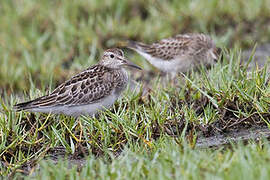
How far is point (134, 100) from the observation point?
664 cm

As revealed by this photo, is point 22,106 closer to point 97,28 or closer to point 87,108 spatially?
point 87,108

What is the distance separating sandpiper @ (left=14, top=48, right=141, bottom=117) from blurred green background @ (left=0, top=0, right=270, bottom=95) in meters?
2.10

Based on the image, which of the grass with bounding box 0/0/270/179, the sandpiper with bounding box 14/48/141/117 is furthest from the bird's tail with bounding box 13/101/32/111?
the grass with bounding box 0/0/270/179

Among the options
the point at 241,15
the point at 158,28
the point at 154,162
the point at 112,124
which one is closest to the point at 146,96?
the point at 112,124

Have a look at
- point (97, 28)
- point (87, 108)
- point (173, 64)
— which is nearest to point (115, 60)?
point (87, 108)

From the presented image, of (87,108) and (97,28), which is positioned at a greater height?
(97,28)

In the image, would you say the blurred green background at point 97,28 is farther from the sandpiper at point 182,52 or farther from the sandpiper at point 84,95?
the sandpiper at point 84,95

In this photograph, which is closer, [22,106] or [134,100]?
[22,106]

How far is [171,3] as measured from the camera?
10.9m

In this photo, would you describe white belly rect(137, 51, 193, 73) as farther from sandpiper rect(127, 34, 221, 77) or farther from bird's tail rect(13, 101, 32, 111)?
bird's tail rect(13, 101, 32, 111)

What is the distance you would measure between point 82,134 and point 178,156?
1.69 metres

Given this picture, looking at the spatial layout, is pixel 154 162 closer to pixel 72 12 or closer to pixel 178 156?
pixel 178 156

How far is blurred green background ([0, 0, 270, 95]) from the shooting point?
922 cm

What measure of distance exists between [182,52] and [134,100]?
2261mm
